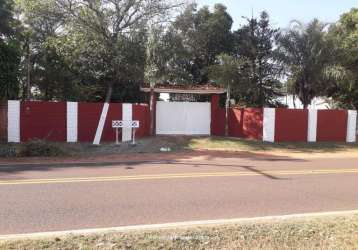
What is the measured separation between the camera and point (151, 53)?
960 inches

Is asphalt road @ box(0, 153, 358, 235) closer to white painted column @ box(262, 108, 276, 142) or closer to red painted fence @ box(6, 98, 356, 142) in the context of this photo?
red painted fence @ box(6, 98, 356, 142)

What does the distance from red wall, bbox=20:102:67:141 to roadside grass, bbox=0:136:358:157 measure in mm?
1145

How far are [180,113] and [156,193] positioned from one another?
1664cm

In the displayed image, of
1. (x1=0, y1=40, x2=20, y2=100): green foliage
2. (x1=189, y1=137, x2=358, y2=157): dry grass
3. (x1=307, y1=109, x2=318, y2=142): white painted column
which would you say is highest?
(x1=0, y1=40, x2=20, y2=100): green foliage

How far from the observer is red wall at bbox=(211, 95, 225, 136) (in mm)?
26502

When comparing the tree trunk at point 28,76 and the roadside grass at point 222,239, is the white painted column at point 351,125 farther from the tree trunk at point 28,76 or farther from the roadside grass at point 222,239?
the roadside grass at point 222,239

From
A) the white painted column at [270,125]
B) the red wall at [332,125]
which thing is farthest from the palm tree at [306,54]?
the white painted column at [270,125]

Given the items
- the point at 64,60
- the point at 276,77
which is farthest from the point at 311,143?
the point at 64,60

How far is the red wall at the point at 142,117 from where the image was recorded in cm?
2273

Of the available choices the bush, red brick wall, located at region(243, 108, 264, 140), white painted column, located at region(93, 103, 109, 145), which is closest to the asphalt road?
the bush

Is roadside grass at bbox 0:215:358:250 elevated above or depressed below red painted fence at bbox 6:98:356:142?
below

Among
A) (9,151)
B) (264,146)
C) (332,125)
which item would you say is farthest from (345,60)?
(9,151)

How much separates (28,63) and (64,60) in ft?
11.0

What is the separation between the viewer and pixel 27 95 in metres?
30.0
